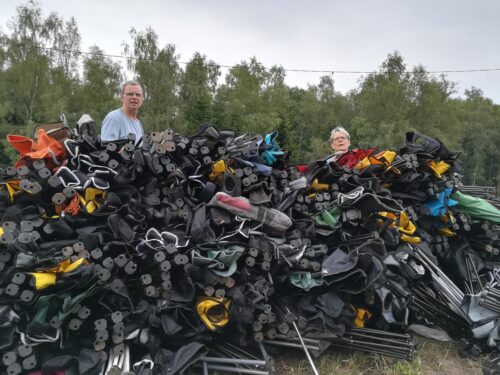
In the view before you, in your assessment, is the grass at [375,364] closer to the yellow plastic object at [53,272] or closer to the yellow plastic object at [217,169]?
the yellow plastic object at [217,169]

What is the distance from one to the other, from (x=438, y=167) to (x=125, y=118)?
3.40 meters

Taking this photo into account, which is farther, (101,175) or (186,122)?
(186,122)

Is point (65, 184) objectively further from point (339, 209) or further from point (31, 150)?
point (339, 209)

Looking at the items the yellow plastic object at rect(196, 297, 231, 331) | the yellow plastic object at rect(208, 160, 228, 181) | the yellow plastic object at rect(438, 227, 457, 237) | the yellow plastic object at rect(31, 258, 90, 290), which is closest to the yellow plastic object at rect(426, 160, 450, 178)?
the yellow plastic object at rect(438, 227, 457, 237)

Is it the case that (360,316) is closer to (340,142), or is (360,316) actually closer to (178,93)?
(340,142)

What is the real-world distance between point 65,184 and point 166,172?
0.78 m

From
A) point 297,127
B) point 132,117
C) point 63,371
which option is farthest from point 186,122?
point 63,371

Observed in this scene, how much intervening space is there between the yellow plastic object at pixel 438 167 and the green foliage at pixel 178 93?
887 inches

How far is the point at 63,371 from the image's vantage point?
2.44 metres

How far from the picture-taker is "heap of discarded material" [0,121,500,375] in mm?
2510

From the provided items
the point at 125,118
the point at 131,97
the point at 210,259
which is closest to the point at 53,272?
the point at 210,259

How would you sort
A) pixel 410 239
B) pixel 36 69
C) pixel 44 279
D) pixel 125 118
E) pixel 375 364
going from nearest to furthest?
1. pixel 44 279
2. pixel 375 364
3. pixel 410 239
4. pixel 125 118
5. pixel 36 69

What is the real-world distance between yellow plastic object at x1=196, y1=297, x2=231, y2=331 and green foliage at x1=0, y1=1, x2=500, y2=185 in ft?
78.9

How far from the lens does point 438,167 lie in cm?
405
